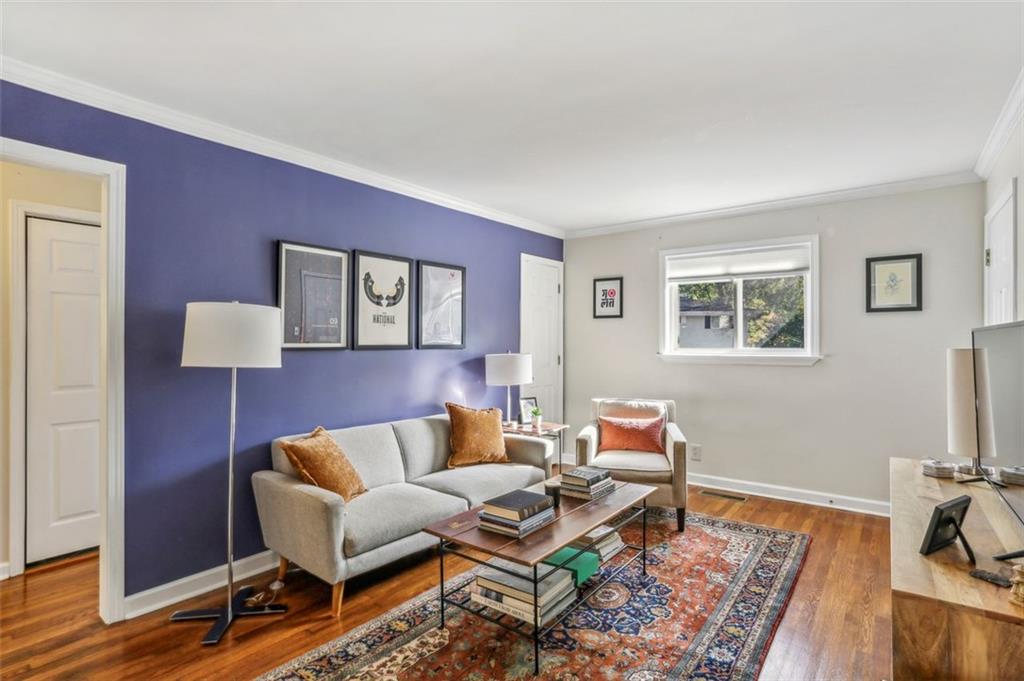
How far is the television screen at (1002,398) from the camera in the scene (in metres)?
1.61

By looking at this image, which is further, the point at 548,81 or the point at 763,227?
the point at 763,227

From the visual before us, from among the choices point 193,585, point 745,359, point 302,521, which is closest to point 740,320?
point 745,359

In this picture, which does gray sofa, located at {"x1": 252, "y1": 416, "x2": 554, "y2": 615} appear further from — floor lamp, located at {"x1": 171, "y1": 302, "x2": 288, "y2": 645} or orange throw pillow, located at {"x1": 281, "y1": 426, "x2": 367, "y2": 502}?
floor lamp, located at {"x1": 171, "y1": 302, "x2": 288, "y2": 645}

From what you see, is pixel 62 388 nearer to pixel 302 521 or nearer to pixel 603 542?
pixel 302 521

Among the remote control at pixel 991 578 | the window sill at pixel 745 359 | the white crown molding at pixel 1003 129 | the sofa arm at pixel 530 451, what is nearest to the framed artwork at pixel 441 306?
the sofa arm at pixel 530 451

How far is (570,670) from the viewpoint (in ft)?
6.60

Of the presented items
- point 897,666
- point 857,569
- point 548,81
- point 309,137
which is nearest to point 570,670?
point 897,666

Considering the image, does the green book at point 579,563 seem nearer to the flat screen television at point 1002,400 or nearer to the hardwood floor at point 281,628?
the hardwood floor at point 281,628

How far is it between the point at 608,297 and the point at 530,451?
2033mm

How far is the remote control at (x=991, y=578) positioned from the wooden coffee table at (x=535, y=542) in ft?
4.17

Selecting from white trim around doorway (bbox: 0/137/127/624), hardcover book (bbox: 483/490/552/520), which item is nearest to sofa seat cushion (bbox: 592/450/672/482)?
hardcover book (bbox: 483/490/552/520)

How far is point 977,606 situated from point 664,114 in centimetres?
223

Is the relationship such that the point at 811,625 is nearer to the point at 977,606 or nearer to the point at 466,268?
the point at 977,606

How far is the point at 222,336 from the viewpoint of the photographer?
7.55ft
